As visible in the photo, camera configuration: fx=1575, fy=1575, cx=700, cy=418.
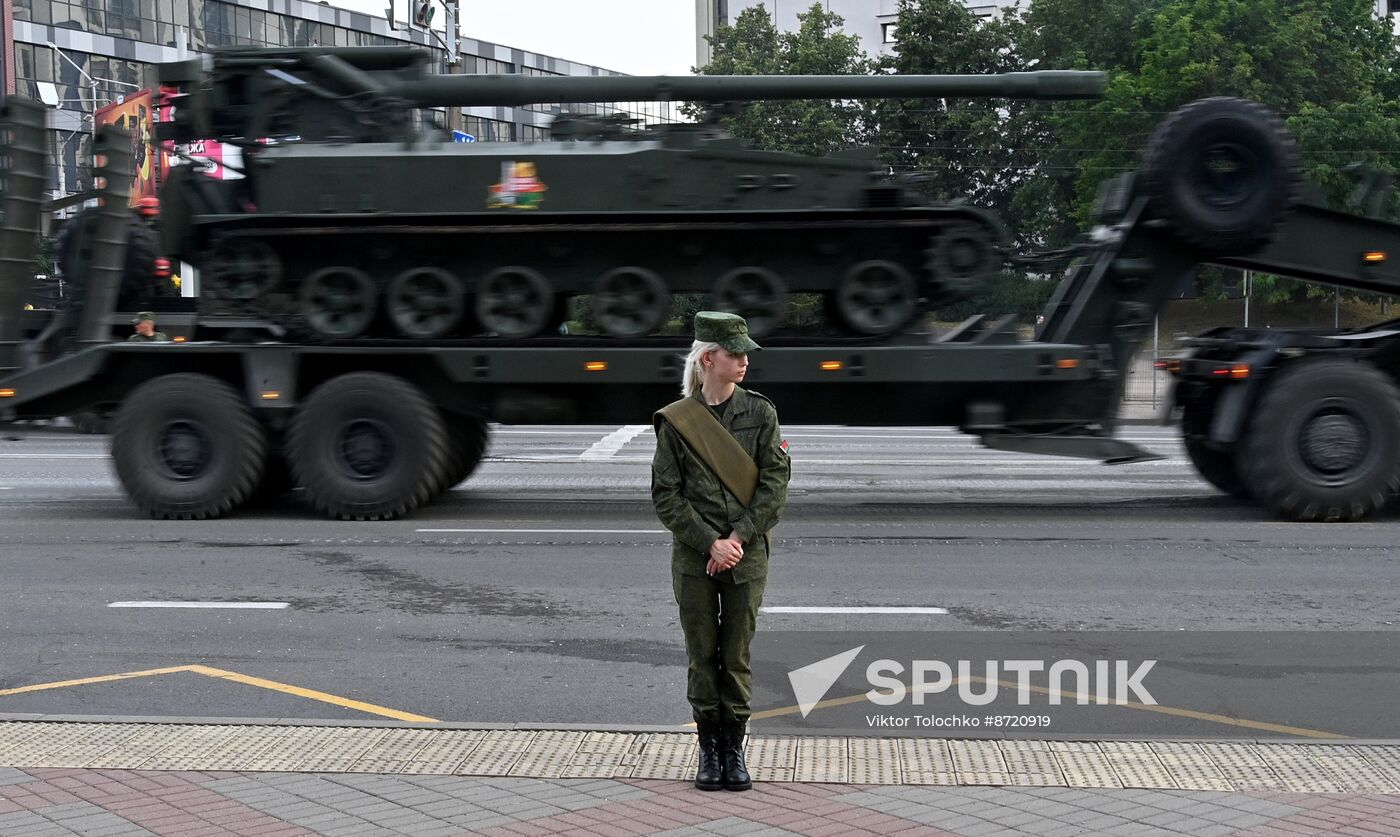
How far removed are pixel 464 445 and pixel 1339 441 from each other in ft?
24.7

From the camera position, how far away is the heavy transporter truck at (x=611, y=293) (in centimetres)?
1302

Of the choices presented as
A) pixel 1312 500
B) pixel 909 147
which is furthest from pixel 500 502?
pixel 909 147

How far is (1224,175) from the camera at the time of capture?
1313 cm

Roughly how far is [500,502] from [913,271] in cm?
432

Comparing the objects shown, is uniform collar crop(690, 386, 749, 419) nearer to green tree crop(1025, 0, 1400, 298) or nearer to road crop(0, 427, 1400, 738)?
road crop(0, 427, 1400, 738)

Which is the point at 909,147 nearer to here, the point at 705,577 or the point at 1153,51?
the point at 1153,51

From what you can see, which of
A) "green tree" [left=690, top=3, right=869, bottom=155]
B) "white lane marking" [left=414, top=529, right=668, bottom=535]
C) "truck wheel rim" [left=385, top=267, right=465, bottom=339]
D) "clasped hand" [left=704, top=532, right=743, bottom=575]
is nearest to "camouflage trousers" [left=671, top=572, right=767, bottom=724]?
"clasped hand" [left=704, top=532, right=743, bottom=575]

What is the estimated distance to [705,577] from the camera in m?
5.44

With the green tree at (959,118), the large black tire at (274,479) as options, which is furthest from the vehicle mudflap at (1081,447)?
the green tree at (959,118)

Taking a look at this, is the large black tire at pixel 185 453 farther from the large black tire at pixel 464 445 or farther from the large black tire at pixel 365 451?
the large black tire at pixel 464 445

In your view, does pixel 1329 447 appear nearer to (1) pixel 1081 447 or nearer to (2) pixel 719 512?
(1) pixel 1081 447

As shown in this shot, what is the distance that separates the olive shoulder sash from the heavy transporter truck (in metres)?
7.72

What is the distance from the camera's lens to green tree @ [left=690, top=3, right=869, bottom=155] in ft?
146

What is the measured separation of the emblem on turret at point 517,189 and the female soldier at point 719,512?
823 centimetres
